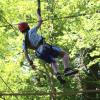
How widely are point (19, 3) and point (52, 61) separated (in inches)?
393

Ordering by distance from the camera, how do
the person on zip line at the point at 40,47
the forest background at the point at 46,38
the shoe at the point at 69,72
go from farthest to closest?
the forest background at the point at 46,38, the person on zip line at the point at 40,47, the shoe at the point at 69,72

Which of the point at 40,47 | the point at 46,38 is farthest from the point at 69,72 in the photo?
the point at 46,38

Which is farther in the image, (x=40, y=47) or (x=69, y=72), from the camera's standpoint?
(x=40, y=47)

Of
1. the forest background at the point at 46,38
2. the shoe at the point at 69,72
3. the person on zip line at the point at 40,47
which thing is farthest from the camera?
the forest background at the point at 46,38

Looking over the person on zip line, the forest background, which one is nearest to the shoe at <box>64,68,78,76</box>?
the person on zip line

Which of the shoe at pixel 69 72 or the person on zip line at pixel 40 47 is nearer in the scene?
the shoe at pixel 69 72

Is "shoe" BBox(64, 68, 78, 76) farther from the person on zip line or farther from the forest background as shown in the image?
the forest background

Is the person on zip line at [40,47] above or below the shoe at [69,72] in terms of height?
above

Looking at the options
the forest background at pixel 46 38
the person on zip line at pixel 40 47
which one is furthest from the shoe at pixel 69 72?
the forest background at pixel 46 38

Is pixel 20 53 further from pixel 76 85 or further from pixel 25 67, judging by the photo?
pixel 76 85

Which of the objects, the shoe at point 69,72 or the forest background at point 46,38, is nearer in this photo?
the shoe at point 69,72

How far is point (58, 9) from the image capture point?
1856 cm

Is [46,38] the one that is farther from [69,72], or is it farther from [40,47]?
[69,72]

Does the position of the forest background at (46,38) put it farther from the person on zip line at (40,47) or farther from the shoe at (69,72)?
the shoe at (69,72)
